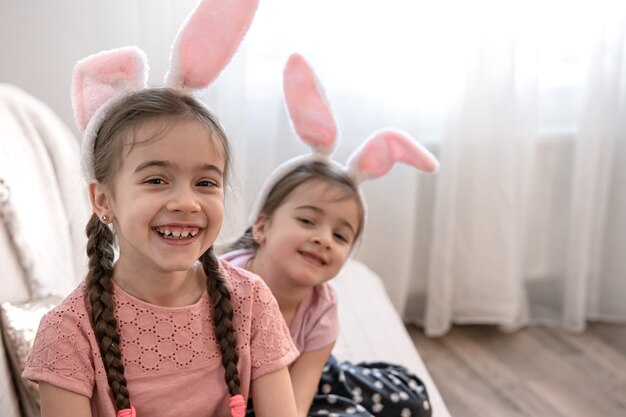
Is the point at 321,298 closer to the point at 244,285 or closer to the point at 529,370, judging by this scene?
the point at 244,285

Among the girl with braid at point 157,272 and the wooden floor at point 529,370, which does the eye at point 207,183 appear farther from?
the wooden floor at point 529,370

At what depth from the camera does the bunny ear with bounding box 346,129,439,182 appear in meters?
1.56

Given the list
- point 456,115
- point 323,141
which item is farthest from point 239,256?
point 456,115

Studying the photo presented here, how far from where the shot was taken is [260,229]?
1566mm

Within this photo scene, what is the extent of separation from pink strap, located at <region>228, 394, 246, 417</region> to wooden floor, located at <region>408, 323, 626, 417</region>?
1223 mm

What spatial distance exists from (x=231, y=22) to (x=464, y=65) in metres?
1.43

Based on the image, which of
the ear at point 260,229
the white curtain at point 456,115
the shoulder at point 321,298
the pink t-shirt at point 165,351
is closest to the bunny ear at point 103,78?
the pink t-shirt at point 165,351

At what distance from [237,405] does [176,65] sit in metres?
0.50

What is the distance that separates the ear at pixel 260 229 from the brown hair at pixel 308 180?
12 millimetres

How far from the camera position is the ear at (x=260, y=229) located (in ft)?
5.11

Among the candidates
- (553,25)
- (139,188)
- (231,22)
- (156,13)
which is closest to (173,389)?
(139,188)

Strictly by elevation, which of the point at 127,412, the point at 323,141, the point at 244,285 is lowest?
the point at 127,412

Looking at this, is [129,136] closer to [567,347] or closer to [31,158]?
[31,158]

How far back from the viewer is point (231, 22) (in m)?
1.18
